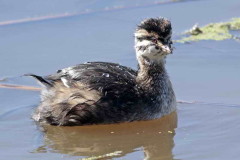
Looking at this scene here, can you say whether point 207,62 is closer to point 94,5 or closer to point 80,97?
point 80,97

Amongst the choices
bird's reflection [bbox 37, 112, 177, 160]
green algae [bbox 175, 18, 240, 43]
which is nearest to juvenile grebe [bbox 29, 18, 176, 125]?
bird's reflection [bbox 37, 112, 177, 160]

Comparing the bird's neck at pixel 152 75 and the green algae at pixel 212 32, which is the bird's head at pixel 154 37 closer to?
the bird's neck at pixel 152 75

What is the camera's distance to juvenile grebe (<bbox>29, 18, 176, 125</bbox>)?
904 centimetres

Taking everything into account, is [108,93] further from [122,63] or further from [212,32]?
[212,32]

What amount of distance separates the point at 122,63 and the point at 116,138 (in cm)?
254

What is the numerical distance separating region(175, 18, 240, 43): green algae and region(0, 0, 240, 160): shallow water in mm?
222

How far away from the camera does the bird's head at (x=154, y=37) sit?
30.0 ft

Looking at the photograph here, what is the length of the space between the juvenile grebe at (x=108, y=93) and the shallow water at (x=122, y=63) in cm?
13

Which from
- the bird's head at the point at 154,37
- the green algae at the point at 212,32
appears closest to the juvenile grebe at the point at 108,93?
the bird's head at the point at 154,37

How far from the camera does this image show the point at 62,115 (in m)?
9.08

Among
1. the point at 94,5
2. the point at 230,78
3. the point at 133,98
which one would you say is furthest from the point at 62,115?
the point at 94,5

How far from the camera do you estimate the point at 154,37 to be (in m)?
9.20

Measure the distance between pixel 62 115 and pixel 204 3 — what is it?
5.47 m

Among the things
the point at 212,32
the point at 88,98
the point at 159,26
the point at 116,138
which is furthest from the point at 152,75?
the point at 212,32
